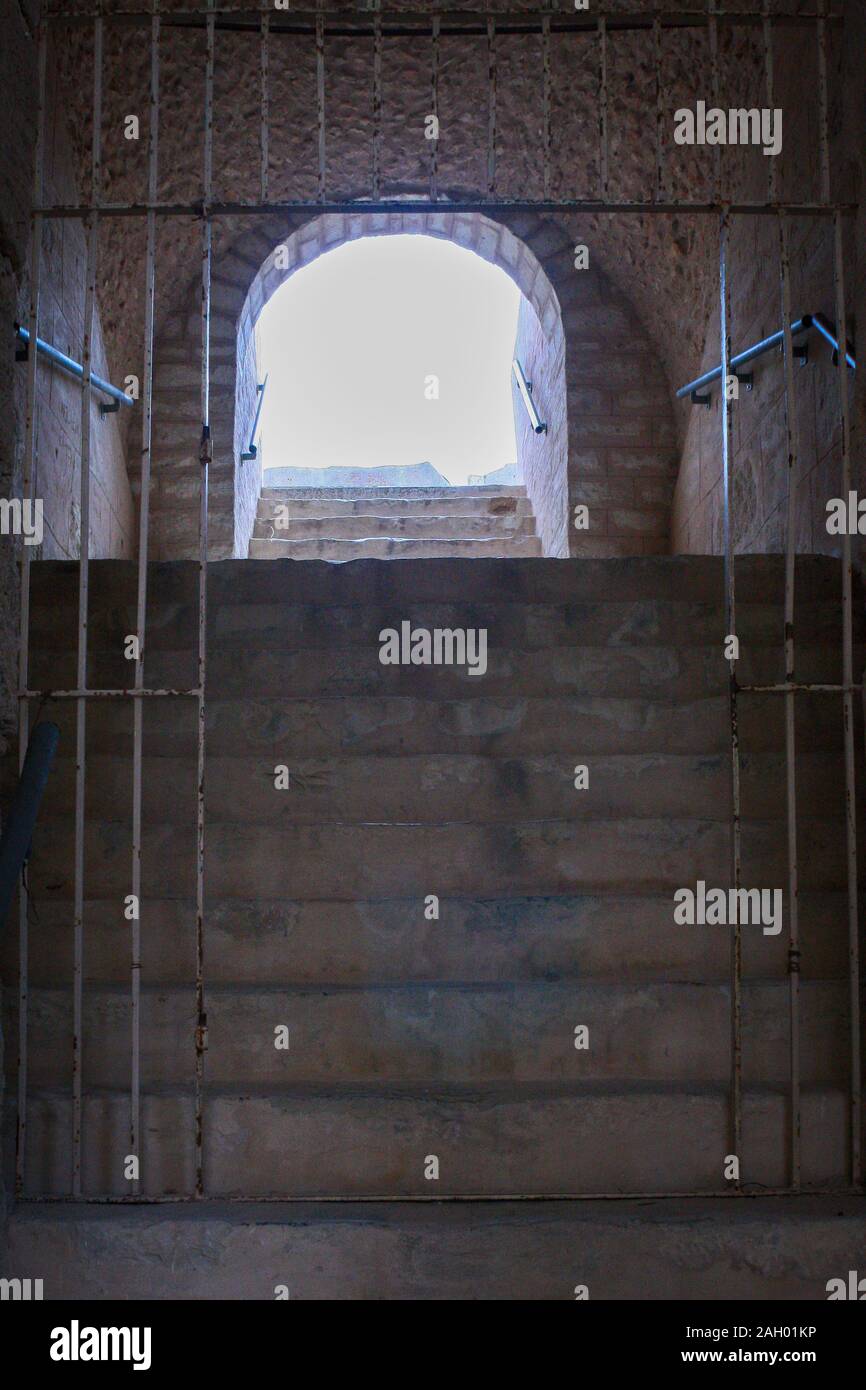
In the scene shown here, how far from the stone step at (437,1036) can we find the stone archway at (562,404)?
15.0ft

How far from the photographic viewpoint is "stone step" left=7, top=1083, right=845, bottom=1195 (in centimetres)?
254

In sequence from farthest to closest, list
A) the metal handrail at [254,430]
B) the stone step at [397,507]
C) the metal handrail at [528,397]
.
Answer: the stone step at [397,507] → the metal handrail at [528,397] → the metal handrail at [254,430]

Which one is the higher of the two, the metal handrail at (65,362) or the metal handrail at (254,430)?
the metal handrail at (254,430)

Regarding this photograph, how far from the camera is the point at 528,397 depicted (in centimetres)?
838

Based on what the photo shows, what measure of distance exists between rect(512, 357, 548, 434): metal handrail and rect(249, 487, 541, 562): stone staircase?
64cm

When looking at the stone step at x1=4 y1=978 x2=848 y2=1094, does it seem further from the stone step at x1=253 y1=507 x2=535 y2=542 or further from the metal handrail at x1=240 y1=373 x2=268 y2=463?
the stone step at x1=253 y1=507 x2=535 y2=542

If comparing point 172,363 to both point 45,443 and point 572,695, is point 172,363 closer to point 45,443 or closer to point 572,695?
point 45,443

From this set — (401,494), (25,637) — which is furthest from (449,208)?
(401,494)

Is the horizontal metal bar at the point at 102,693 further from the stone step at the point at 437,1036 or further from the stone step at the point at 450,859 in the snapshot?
the stone step at the point at 437,1036

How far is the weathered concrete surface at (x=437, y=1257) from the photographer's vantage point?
2322 millimetres

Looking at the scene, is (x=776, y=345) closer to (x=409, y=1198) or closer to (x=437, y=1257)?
(x=409, y=1198)

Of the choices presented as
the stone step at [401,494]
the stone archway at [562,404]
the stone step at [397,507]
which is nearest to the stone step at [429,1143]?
the stone archway at [562,404]

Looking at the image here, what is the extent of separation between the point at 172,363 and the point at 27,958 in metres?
5.26

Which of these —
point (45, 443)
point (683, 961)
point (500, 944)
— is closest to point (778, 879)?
point (683, 961)
